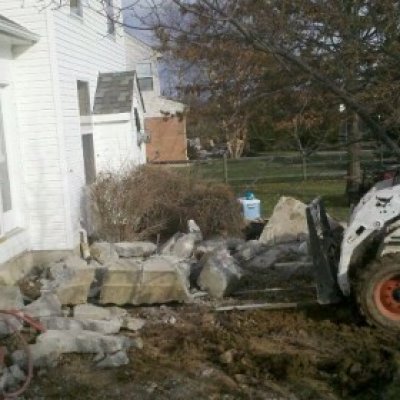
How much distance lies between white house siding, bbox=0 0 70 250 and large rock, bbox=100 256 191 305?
8.79 ft

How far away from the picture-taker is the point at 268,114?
6941 millimetres

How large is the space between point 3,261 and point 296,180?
14631 mm

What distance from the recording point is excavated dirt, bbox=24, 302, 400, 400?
5.45m

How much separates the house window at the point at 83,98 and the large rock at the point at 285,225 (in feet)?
13.5

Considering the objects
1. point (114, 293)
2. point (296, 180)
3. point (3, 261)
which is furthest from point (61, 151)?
point (296, 180)

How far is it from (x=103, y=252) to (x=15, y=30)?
132 inches

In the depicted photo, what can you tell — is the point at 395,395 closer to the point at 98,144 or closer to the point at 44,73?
the point at 44,73

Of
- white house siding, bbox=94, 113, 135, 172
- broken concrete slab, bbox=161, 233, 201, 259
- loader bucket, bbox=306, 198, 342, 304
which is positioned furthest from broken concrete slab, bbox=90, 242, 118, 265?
loader bucket, bbox=306, 198, 342, 304

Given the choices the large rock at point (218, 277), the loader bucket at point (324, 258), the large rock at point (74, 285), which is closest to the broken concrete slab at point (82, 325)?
the large rock at point (74, 285)

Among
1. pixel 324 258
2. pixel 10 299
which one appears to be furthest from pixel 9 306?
pixel 324 258

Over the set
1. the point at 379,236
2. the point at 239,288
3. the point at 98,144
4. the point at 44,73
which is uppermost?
the point at 44,73

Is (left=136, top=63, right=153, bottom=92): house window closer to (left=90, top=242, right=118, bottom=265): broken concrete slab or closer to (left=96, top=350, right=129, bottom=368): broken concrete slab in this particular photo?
(left=90, top=242, right=118, bottom=265): broken concrete slab

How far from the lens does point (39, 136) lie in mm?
10250

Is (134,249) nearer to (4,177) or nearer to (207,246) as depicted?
(207,246)
